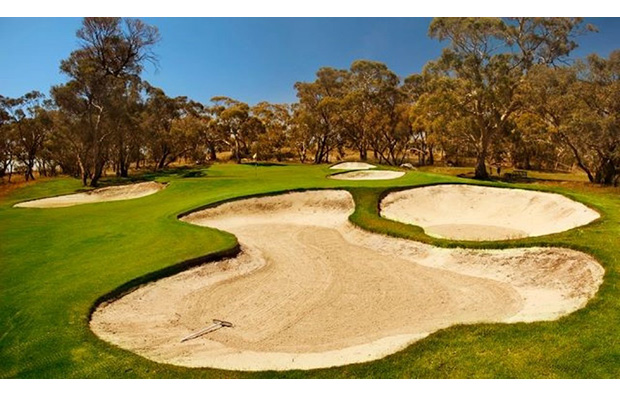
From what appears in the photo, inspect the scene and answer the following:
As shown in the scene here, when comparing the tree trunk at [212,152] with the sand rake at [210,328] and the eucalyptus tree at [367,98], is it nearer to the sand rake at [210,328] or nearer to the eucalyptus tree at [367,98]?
the eucalyptus tree at [367,98]

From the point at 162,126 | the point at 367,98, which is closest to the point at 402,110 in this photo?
the point at 367,98

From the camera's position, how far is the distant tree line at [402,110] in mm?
36719

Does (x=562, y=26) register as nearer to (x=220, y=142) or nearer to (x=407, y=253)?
(x=407, y=253)

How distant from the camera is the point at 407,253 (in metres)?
17.0

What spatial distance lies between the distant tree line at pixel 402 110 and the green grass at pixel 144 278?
18327mm

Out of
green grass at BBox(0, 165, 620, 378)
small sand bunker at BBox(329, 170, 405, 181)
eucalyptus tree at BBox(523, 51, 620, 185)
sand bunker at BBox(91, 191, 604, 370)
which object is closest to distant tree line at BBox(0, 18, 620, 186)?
eucalyptus tree at BBox(523, 51, 620, 185)

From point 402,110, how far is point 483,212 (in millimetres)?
40320

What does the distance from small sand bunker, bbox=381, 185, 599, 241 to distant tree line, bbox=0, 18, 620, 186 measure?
51.1ft

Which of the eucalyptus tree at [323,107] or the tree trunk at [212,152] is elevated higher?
the eucalyptus tree at [323,107]

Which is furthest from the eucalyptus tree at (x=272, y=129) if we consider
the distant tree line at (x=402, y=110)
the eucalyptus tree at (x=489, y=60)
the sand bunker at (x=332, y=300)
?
the sand bunker at (x=332, y=300)

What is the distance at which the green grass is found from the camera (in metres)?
8.02

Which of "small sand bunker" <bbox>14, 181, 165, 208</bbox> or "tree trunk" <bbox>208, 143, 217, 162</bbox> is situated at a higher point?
"tree trunk" <bbox>208, 143, 217, 162</bbox>

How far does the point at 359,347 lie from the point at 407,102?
63.1 m

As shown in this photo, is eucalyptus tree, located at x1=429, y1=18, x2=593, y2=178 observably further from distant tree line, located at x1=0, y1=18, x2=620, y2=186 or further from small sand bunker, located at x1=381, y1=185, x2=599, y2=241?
small sand bunker, located at x1=381, y1=185, x2=599, y2=241
